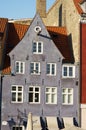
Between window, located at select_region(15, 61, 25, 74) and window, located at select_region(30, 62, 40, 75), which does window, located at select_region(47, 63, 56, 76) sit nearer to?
window, located at select_region(30, 62, 40, 75)

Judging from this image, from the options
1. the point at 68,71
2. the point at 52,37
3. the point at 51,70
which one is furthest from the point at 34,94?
the point at 52,37

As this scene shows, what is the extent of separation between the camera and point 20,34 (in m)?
37.8

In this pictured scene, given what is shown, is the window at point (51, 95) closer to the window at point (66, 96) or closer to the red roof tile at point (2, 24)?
the window at point (66, 96)

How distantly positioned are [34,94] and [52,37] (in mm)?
6335

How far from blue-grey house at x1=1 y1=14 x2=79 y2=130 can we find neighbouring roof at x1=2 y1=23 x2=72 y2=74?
730 millimetres

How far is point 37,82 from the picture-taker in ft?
115

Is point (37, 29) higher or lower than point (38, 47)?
higher

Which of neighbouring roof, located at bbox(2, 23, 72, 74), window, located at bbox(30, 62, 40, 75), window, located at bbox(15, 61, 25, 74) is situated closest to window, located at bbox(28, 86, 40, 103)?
window, located at bbox(30, 62, 40, 75)

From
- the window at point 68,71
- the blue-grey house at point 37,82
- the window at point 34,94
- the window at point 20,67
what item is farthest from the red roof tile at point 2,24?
the window at point 68,71

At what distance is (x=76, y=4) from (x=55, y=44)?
4.31m

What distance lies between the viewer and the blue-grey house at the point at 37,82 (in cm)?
3422

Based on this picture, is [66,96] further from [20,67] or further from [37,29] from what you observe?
[37,29]

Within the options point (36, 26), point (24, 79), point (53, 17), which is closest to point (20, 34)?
point (36, 26)

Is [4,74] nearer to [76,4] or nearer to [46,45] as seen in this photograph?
[46,45]
